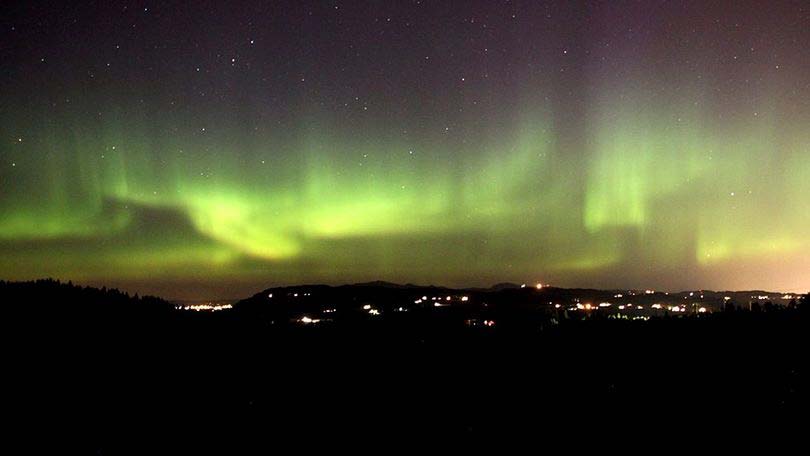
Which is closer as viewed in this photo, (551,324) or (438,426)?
(438,426)

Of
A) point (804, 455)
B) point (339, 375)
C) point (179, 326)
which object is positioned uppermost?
point (179, 326)

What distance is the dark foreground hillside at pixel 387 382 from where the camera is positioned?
1012cm

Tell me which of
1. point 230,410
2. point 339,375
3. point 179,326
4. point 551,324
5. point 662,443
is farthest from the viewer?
point 551,324

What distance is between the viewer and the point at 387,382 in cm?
1262

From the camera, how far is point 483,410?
1091 centimetres

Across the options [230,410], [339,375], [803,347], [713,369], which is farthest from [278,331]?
[803,347]

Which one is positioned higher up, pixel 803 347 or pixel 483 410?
pixel 803 347

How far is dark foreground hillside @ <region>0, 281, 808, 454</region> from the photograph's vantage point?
1012 cm

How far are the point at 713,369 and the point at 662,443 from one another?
2568 millimetres

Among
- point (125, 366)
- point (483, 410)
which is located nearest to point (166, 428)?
point (125, 366)

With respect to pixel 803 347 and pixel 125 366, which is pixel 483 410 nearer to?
pixel 803 347

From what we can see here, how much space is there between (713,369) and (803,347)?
191 cm

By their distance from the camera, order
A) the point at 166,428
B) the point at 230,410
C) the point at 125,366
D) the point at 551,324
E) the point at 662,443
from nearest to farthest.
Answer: the point at 662,443 → the point at 166,428 → the point at 230,410 → the point at 125,366 → the point at 551,324

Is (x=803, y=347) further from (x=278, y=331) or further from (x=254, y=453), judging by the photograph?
(x=278, y=331)
